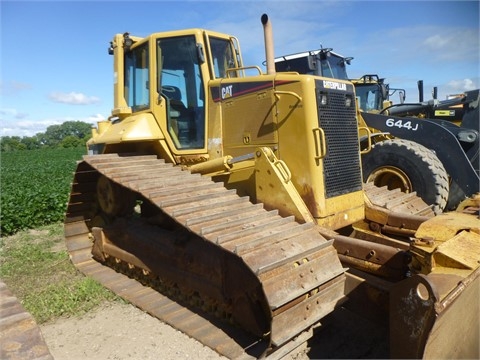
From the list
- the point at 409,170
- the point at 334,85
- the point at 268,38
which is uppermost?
the point at 268,38

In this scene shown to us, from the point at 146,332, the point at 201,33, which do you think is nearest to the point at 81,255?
the point at 146,332

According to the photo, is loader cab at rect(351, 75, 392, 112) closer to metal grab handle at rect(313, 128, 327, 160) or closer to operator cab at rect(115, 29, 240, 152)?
operator cab at rect(115, 29, 240, 152)

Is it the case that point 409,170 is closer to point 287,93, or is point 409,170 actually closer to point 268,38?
point 287,93

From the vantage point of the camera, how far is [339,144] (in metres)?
4.14

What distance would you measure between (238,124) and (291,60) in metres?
5.61

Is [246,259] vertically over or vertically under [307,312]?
over

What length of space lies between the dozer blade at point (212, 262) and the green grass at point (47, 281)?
22cm

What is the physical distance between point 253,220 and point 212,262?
68 cm

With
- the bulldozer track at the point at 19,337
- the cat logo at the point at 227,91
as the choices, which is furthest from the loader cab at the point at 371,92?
the bulldozer track at the point at 19,337

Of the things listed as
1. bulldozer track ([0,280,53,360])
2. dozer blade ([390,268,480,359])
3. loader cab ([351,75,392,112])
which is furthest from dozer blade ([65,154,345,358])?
loader cab ([351,75,392,112])

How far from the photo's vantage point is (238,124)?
4.34 m

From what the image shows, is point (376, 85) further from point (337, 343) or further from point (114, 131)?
point (337, 343)

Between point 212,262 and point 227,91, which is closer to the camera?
point 212,262

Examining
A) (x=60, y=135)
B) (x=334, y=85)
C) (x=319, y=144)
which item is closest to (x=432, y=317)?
(x=319, y=144)
